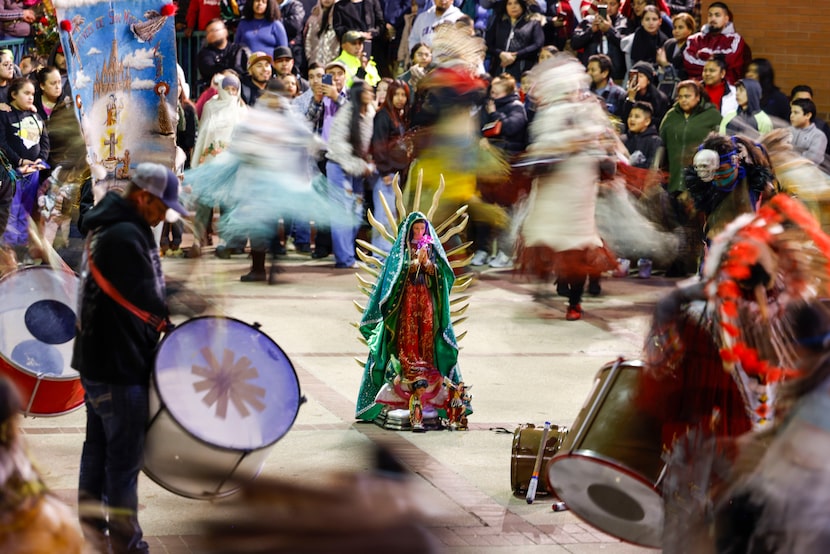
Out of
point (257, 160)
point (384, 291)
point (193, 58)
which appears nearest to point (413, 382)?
point (384, 291)

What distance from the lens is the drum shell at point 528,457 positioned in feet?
23.4

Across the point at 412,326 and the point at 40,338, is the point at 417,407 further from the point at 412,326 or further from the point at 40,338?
the point at 40,338

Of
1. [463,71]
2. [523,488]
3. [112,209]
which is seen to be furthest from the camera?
[463,71]

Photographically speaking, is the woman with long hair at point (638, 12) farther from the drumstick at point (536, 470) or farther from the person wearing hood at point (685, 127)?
the drumstick at point (536, 470)

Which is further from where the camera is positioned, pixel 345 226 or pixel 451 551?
pixel 345 226

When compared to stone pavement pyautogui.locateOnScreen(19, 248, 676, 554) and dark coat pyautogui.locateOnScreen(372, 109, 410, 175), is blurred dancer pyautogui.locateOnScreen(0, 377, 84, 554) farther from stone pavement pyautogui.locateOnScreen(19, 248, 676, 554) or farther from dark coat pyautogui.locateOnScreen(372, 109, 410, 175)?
dark coat pyautogui.locateOnScreen(372, 109, 410, 175)

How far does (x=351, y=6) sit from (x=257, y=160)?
18.8 feet

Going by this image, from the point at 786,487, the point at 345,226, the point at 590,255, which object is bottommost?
the point at 345,226

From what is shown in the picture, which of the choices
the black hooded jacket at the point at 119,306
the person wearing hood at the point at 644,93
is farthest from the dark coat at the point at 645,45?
the black hooded jacket at the point at 119,306

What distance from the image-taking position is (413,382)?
8.32 meters

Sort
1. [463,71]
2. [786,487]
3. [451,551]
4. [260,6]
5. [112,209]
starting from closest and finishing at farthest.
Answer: [786,487]
[112,209]
[451,551]
[463,71]
[260,6]

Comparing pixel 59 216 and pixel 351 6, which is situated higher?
pixel 351 6

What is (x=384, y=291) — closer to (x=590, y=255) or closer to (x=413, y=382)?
(x=413, y=382)

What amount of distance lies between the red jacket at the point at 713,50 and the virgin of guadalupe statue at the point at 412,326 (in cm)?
743
